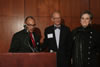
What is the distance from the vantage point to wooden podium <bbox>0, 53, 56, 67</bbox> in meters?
1.44

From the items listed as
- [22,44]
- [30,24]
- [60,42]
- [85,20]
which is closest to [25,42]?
[22,44]

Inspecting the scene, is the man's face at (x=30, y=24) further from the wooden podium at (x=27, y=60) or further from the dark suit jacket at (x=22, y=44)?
the wooden podium at (x=27, y=60)

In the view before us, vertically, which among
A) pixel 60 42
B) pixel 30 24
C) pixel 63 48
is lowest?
pixel 63 48

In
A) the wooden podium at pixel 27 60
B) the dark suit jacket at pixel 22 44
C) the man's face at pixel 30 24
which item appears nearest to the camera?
the wooden podium at pixel 27 60

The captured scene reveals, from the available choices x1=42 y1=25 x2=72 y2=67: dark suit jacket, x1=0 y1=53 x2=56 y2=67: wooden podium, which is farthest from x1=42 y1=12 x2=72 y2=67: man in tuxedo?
x1=0 y1=53 x2=56 y2=67: wooden podium

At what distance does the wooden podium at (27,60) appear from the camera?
144 centimetres

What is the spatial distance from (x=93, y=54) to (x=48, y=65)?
1.14 meters

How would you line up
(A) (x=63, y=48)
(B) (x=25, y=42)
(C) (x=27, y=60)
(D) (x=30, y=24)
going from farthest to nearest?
1. (A) (x=63, y=48)
2. (D) (x=30, y=24)
3. (B) (x=25, y=42)
4. (C) (x=27, y=60)

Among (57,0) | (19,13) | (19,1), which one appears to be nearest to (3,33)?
(19,13)

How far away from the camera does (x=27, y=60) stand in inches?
58.1

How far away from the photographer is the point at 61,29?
2998mm

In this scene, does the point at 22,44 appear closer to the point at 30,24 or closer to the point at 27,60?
the point at 30,24

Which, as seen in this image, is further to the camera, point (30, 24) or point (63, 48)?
point (63, 48)

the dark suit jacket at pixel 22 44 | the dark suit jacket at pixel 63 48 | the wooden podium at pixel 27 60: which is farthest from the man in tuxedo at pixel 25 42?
the wooden podium at pixel 27 60
